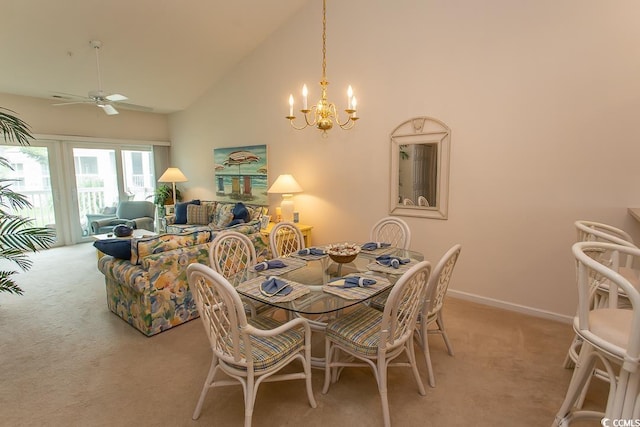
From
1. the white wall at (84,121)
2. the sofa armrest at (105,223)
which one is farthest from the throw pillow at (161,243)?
the white wall at (84,121)

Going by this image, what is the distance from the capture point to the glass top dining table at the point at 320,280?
1862 mm

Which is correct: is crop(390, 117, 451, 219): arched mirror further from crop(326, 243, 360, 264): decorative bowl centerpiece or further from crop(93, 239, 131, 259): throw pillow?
crop(93, 239, 131, 259): throw pillow

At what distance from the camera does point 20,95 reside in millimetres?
5480

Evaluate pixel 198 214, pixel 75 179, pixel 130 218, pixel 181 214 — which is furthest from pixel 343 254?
pixel 75 179

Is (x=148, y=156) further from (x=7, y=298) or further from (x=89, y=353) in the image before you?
(x=89, y=353)

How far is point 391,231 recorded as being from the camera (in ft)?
11.4

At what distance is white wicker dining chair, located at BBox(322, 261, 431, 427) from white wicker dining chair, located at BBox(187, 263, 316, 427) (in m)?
0.23

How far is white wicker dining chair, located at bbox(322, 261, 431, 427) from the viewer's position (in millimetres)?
1690

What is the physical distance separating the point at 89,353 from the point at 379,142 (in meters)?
3.58

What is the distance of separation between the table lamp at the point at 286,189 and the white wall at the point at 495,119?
1.05 feet

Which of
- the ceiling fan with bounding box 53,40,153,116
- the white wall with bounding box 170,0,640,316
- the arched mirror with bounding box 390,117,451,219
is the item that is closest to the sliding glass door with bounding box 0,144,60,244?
the ceiling fan with bounding box 53,40,153,116

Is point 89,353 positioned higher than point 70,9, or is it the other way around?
point 70,9

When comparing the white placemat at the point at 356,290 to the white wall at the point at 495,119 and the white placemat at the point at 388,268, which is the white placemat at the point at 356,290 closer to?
the white placemat at the point at 388,268

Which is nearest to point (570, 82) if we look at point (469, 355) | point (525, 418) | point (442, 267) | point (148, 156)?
point (442, 267)
